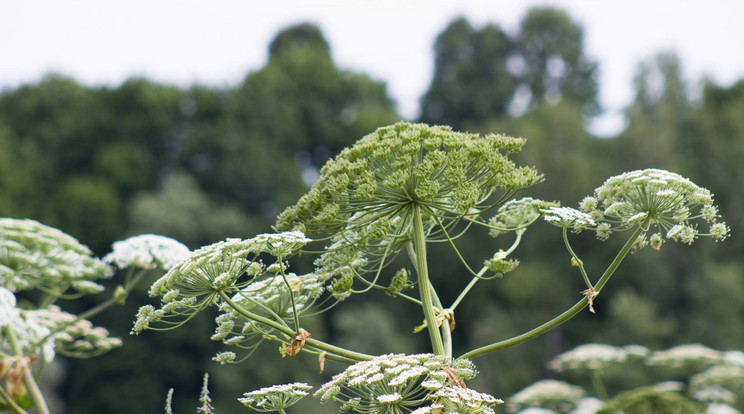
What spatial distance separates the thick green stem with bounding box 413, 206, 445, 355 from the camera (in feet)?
14.9

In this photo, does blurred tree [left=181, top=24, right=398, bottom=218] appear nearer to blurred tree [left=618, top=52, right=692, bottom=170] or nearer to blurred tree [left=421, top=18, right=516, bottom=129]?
blurred tree [left=421, top=18, right=516, bottom=129]

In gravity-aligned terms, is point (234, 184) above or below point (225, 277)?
above

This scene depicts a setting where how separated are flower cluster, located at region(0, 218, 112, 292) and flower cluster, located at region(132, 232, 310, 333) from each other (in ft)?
5.51

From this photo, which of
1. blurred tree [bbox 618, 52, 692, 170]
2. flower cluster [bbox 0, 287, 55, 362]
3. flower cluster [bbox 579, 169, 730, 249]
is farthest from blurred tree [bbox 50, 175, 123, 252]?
flower cluster [bbox 579, 169, 730, 249]

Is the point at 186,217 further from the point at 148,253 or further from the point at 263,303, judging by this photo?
the point at 263,303

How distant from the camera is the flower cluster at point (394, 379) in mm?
4043

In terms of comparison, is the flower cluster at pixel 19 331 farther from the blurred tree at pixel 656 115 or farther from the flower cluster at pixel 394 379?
the blurred tree at pixel 656 115

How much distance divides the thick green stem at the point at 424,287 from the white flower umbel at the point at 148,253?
2.04m

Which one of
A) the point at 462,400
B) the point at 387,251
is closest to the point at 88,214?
the point at 387,251

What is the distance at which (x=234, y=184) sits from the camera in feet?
222

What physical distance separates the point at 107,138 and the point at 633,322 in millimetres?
48304

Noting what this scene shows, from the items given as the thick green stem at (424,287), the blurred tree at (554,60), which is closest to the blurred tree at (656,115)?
the blurred tree at (554,60)

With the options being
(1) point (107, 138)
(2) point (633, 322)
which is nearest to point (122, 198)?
(1) point (107, 138)

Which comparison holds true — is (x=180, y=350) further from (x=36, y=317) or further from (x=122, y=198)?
(x=36, y=317)
